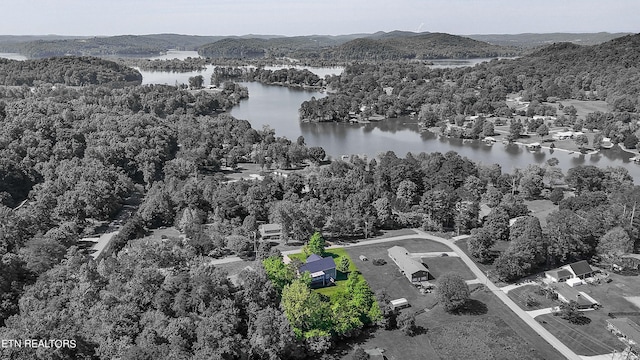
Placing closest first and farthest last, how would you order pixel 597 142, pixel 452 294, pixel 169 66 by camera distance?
1. pixel 452 294
2. pixel 597 142
3. pixel 169 66

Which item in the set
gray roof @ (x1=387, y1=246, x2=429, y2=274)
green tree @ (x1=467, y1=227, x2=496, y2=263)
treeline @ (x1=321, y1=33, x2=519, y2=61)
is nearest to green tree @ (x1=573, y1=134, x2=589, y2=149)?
green tree @ (x1=467, y1=227, x2=496, y2=263)

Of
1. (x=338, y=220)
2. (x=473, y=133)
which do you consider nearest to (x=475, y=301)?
(x=338, y=220)

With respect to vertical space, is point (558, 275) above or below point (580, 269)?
below

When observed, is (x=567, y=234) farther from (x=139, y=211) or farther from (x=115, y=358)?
(x=139, y=211)

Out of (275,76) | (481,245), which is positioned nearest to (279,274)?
(481,245)

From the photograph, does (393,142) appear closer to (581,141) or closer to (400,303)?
(581,141)

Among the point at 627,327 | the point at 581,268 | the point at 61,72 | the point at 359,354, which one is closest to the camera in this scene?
the point at 359,354
